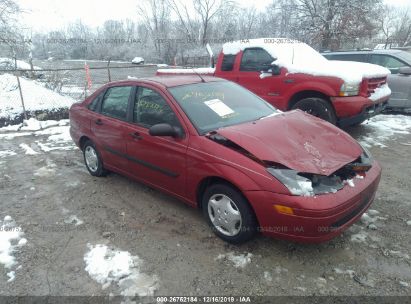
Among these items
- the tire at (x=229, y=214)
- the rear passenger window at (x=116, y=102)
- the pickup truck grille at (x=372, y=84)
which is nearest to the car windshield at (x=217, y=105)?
the tire at (x=229, y=214)

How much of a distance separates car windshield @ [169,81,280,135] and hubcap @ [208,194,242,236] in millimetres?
704

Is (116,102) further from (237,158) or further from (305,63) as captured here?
(305,63)

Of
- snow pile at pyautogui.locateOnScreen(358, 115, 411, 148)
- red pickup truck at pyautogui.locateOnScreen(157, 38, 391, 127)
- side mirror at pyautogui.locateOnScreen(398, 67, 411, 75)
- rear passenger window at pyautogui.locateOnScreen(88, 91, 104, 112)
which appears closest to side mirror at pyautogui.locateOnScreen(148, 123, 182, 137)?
rear passenger window at pyautogui.locateOnScreen(88, 91, 104, 112)

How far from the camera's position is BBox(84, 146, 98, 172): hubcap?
5.03m

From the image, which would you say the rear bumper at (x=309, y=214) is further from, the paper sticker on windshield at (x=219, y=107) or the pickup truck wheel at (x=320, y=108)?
→ the pickup truck wheel at (x=320, y=108)

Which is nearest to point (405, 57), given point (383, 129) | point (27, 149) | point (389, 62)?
point (389, 62)

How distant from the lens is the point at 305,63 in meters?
6.57

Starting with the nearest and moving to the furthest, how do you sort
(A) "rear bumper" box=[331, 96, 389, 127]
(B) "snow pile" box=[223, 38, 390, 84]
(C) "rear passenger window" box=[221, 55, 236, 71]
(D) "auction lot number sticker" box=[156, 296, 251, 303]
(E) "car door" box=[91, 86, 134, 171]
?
(D) "auction lot number sticker" box=[156, 296, 251, 303]
(E) "car door" box=[91, 86, 134, 171]
(A) "rear bumper" box=[331, 96, 389, 127]
(B) "snow pile" box=[223, 38, 390, 84]
(C) "rear passenger window" box=[221, 55, 236, 71]

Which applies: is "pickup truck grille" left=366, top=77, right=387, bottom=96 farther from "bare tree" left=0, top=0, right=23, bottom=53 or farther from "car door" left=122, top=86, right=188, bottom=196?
"bare tree" left=0, top=0, right=23, bottom=53

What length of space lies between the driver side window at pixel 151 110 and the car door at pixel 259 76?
3376 millimetres

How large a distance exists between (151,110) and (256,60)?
3.85 metres

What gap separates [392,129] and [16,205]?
724 cm

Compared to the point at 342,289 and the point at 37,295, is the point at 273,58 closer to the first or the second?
the point at 342,289

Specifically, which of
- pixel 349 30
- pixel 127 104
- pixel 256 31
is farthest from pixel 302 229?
pixel 256 31
